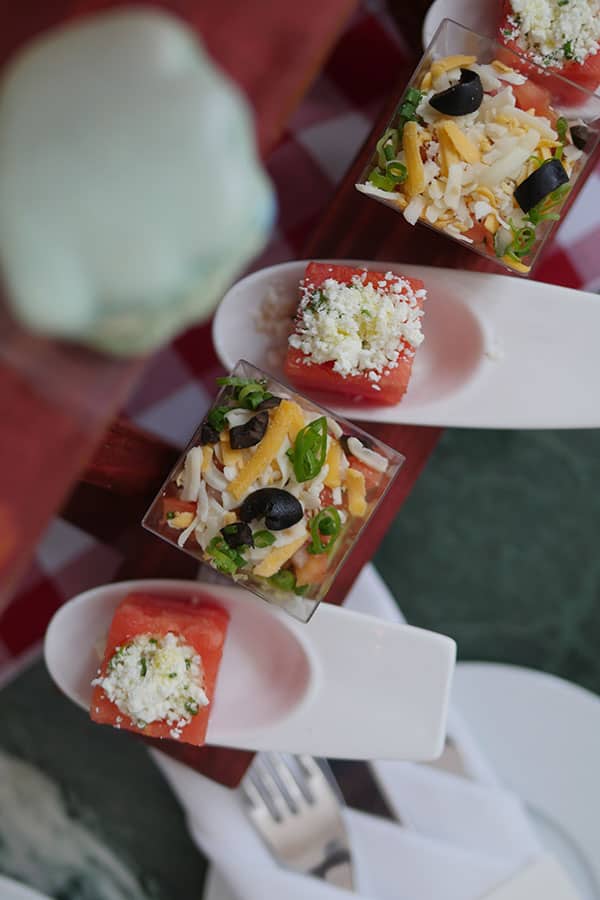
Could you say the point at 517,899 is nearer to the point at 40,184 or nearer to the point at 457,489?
the point at 457,489

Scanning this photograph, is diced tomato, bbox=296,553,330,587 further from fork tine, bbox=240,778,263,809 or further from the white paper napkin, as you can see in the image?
fork tine, bbox=240,778,263,809

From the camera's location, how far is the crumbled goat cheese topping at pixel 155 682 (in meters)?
1.32

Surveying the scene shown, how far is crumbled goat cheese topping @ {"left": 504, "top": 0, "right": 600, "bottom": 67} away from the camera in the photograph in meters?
1.37

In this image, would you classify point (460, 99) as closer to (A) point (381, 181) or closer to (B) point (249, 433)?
(A) point (381, 181)

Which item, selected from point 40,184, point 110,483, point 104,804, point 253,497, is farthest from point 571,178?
point 104,804

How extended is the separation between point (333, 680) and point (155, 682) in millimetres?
292

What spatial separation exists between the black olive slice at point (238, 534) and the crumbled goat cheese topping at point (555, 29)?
0.86 metres

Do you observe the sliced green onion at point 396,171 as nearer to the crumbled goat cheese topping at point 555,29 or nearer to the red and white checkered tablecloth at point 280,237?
the crumbled goat cheese topping at point 555,29

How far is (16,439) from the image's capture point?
0.78m

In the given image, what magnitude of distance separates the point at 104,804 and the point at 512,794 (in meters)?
0.93

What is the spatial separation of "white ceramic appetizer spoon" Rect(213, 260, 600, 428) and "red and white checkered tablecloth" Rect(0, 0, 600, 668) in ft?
1.31

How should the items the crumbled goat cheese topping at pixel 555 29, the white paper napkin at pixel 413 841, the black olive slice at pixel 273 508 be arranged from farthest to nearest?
the white paper napkin at pixel 413 841 < the crumbled goat cheese topping at pixel 555 29 < the black olive slice at pixel 273 508

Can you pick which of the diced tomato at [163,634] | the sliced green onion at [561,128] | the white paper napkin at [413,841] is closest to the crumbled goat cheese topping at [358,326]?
the sliced green onion at [561,128]

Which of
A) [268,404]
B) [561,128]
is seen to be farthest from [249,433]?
[561,128]
